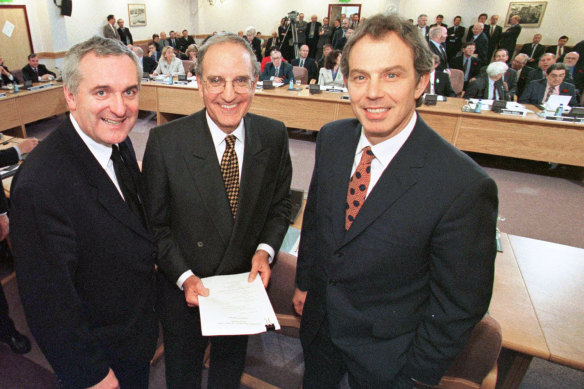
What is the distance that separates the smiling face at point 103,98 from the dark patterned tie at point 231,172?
0.36 metres

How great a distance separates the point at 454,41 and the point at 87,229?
419 inches

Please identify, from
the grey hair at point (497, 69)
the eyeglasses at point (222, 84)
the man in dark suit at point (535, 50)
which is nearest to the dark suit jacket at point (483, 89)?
the grey hair at point (497, 69)

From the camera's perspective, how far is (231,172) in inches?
54.9

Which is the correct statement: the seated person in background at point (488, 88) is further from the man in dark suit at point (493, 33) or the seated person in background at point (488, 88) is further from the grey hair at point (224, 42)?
the grey hair at point (224, 42)

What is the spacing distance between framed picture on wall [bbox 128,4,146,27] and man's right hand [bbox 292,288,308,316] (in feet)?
40.1

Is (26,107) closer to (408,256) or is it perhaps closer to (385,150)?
(385,150)

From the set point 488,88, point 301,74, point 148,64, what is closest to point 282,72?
point 301,74

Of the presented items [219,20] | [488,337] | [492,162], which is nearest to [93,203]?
[488,337]

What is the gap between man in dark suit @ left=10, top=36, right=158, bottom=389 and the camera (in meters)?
1.00

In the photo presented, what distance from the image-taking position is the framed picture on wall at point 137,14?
11.0 m

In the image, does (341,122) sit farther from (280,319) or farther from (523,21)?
(523,21)

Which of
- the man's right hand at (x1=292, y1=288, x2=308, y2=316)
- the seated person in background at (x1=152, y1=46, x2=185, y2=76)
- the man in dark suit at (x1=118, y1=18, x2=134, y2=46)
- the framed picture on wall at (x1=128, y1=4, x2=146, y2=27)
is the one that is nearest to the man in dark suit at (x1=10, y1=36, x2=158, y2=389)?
the man's right hand at (x1=292, y1=288, x2=308, y2=316)

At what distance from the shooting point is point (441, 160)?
102cm

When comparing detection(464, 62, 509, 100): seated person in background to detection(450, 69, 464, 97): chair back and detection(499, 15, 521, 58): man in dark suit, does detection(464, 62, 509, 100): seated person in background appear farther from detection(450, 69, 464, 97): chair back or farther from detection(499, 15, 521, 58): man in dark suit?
detection(499, 15, 521, 58): man in dark suit
